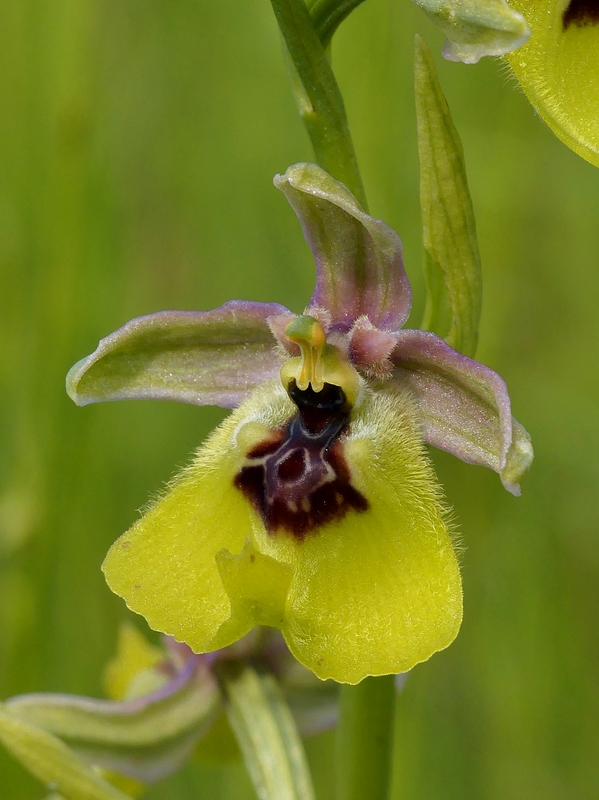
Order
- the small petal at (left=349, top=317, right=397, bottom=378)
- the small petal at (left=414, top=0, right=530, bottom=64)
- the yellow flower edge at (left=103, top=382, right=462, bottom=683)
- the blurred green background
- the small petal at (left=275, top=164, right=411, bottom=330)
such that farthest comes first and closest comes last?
1. the blurred green background
2. the small petal at (left=349, top=317, right=397, bottom=378)
3. the small petal at (left=275, top=164, right=411, bottom=330)
4. the yellow flower edge at (left=103, top=382, right=462, bottom=683)
5. the small petal at (left=414, top=0, right=530, bottom=64)

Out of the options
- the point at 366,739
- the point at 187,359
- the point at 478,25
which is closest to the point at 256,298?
the point at 187,359

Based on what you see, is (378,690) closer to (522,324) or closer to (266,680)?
(266,680)

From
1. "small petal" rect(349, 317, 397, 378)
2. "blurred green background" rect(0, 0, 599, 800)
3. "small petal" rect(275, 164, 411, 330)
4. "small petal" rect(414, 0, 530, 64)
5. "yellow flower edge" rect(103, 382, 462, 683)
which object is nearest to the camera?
"small petal" rect(414, 0, 530, 64)

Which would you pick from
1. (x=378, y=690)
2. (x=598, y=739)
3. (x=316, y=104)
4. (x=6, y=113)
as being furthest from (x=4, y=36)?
(x=598, y=739)

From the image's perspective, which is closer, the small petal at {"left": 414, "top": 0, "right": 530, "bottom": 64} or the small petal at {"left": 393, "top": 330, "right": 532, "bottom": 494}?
the small petal at {"left": 414, "top": 0, "right": 530, "bottom": 64}

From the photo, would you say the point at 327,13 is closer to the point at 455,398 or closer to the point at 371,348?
the point at 371,348

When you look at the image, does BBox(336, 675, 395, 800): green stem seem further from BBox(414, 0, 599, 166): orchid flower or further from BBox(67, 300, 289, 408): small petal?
BBox(414, 0, 599, 166): orchid flower

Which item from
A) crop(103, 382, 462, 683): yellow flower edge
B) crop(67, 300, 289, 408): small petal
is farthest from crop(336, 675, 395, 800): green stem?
crop(67, 300, 289, 408): small petal
